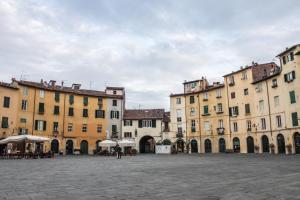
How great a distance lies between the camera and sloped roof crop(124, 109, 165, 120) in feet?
201

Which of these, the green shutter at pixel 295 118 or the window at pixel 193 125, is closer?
the green shutter at pixel 295 118

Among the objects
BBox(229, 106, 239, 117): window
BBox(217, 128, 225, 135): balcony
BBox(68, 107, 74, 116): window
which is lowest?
BBox(217, 128, 225, 135): balcony

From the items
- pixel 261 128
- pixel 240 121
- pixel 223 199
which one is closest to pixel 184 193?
pixel 223 199

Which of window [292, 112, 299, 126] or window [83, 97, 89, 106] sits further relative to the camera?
window [83, 97, 89, 106]

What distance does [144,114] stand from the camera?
63.0 metres

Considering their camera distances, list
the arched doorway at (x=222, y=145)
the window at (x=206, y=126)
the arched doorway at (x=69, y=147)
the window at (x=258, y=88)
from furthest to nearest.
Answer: the window at (x=206, y=126) < the arched doorway at (x=69, y=147) < the arched doorway at (x=222, y=145) < the window at (x=258, y=88)

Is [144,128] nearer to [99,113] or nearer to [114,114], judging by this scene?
[114,114]

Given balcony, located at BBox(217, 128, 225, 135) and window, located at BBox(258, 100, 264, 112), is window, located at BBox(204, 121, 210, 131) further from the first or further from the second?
window, located at BBox(258, 100, 264, 112)

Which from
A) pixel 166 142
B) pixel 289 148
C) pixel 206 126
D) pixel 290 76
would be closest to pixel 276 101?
pixel 290 76

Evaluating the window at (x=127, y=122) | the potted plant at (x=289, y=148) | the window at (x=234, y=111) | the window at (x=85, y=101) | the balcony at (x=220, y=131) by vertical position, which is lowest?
the potted plant at (x=289, y=148)

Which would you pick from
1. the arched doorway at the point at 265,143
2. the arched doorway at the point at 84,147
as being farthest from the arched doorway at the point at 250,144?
the arched doorway at the point at 84,147

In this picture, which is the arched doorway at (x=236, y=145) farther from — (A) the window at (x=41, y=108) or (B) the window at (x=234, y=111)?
(A) the window at (x=41, y=108)

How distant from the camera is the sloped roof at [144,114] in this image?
6134 cm

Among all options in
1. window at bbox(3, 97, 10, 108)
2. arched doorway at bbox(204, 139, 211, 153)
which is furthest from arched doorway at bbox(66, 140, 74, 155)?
arched doorway at bbox(204, 139, 211, 153)
